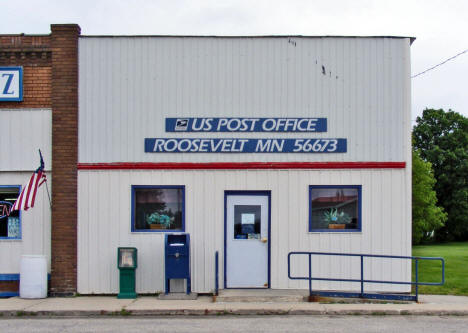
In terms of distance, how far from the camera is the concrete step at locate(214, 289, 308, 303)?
38.4ft

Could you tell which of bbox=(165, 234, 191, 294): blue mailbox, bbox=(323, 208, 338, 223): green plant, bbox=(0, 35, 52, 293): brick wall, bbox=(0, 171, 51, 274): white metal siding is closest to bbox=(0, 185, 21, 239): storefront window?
bbox=(0, 171, 51, 274): white metal siding

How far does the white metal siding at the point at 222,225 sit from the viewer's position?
41.7ft

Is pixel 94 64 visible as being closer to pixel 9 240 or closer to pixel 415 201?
pixel 9 240

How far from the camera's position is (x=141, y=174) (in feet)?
42.2

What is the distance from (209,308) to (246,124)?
409 centimetres

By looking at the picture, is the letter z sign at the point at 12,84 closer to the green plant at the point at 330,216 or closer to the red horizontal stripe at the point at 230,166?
the red horizontal stripe at the point at 230,166

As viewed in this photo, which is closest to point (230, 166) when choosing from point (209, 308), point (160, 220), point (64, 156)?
point (160, 220)

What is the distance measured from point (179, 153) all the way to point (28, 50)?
159 inches

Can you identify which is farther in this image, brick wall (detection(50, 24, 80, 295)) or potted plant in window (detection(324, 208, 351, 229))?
potted plant in window (detection(324, 208, 351, 229))

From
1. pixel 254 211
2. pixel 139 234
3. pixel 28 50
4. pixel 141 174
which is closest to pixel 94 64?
pixel 28 50

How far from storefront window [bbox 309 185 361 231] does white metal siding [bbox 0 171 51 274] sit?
585 cm

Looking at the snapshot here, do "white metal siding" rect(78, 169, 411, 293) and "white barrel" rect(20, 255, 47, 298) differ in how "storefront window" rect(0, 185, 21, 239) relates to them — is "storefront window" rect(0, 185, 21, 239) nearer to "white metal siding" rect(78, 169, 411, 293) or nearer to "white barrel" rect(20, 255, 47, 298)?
"white barrel" rect(20, 255, 47, 298)

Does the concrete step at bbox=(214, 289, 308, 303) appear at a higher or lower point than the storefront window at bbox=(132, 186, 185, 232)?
lower

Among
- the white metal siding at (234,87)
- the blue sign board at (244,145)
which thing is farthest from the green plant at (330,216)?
the blue sign board at (244,145)
